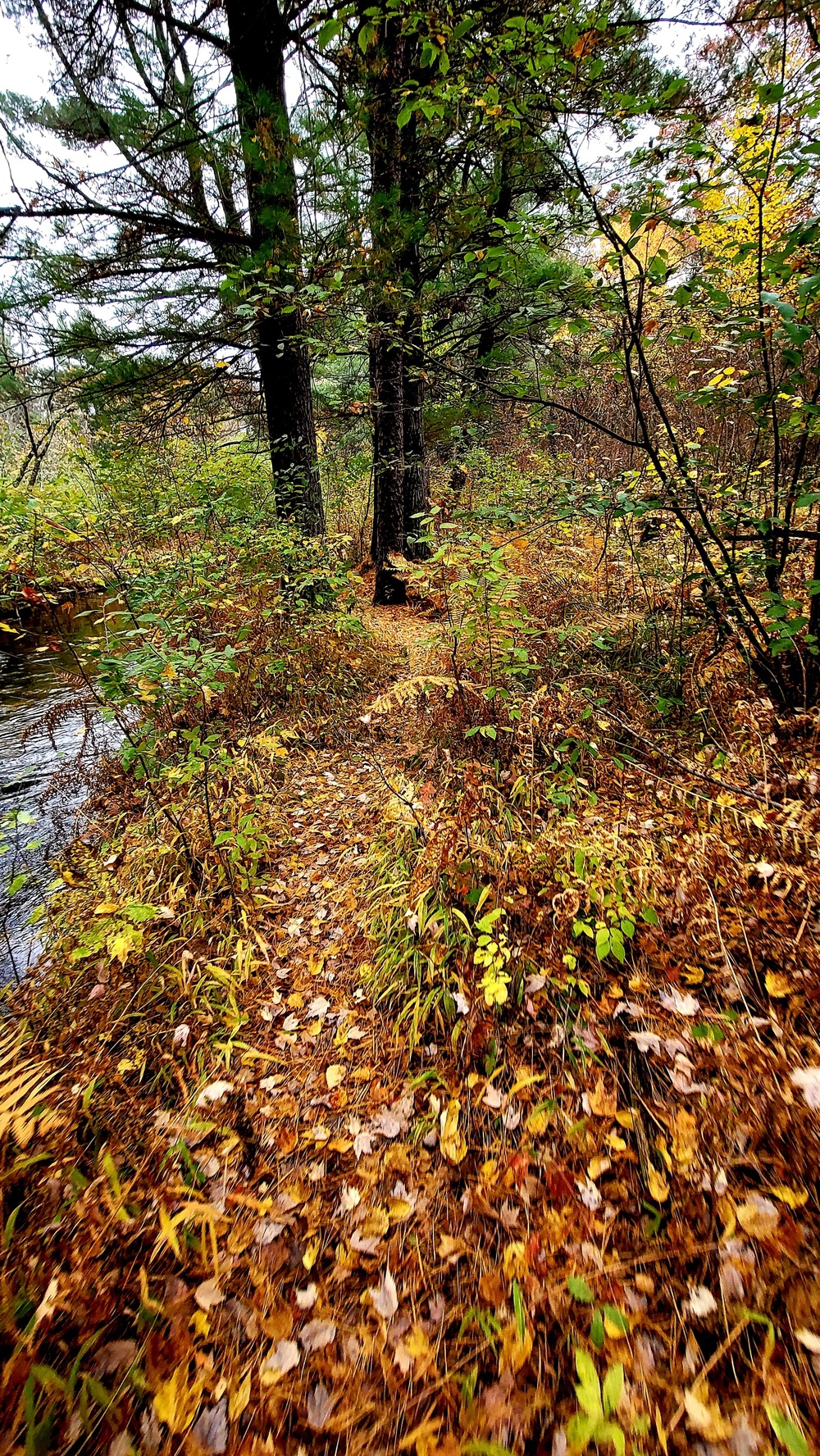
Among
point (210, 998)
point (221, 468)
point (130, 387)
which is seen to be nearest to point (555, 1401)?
point (210, 998)

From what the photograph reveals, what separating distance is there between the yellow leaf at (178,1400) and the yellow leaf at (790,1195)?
1.91 metres

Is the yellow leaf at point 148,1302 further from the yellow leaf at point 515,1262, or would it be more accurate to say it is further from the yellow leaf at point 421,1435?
the yellow leaf at point 515,1262

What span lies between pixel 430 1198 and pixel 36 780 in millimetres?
5456

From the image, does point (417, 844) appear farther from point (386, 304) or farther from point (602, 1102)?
point (386, 304)

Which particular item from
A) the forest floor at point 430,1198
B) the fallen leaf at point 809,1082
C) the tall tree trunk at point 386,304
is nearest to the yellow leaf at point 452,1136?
the forest floor at point 430,1198

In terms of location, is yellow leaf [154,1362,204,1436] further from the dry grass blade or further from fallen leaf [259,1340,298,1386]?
the dry grass blade

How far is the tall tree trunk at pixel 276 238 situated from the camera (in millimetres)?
4238

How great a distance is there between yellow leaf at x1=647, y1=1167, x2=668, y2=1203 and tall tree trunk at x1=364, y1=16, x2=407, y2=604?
4.58 metres

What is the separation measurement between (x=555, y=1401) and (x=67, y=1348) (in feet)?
5.01

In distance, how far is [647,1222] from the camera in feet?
5.82

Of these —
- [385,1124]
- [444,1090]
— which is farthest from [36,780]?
[444,1090]

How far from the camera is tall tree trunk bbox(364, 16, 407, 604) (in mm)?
4598

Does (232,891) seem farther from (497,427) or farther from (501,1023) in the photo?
(497,427)

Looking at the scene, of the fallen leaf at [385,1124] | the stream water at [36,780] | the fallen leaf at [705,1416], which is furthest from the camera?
the stream water at [36,780]
